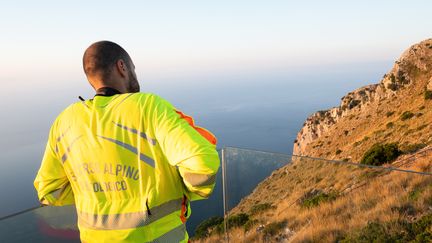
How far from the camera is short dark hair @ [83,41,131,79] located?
1.91m

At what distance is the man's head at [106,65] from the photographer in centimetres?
191

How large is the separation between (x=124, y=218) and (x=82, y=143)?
17.2 inches

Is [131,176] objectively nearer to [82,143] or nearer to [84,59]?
[82,143]

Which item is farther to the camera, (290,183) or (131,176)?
(290,183)

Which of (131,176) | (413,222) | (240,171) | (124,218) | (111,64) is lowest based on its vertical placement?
(413,222)

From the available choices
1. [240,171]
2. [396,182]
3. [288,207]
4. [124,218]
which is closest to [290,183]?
[288,207]

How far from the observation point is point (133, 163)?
1.77m

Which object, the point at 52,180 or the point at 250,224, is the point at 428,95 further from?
the point at 52,180

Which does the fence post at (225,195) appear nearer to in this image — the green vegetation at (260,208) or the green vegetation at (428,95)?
the green vegetation at (260,208)

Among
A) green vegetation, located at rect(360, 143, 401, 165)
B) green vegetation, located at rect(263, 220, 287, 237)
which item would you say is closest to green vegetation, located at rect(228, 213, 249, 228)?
green vegetation, located at rect(263, 220, 287, 237)

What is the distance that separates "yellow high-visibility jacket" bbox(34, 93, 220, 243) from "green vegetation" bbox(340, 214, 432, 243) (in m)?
2.68

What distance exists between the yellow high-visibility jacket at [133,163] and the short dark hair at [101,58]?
0.15 m

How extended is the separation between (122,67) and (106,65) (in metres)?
0.08

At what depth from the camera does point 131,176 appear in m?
1.79
